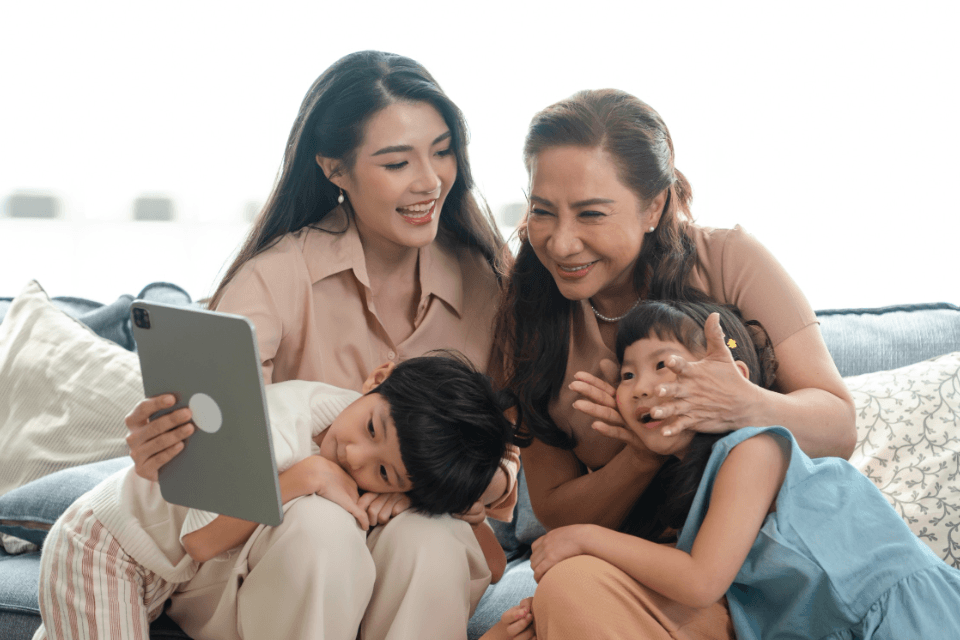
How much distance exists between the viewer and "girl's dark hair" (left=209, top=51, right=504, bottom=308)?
5.30 ft

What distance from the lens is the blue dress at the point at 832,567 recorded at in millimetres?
1125

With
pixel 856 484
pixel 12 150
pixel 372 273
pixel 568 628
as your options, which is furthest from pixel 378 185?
pixel 12 150

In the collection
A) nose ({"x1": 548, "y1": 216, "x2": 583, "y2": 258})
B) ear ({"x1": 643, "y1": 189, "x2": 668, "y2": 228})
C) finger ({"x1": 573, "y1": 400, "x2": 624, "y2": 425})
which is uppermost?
ear ({"x1": 643, "y1": 189, "x2": 668, "y2": 228})

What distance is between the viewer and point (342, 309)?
1.71m

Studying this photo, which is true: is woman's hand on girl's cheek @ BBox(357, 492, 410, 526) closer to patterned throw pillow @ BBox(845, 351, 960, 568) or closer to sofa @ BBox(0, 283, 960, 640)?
sofa @ BBox(0, 283, 960, 640)

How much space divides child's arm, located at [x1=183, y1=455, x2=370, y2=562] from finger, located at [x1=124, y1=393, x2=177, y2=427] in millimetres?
213

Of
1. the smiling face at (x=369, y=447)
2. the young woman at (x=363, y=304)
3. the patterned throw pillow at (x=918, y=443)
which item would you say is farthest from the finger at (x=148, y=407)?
the patterned throw pillow at (x=918, y=443)

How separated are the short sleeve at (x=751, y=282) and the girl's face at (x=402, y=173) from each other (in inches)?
22.8

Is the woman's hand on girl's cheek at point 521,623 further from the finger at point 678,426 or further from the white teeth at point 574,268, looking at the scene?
the white teeth at point 574,268

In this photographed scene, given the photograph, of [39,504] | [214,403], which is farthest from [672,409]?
[39,504]

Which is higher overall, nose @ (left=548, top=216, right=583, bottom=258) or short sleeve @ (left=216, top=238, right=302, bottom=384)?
nose @ (left=548, top=216, right=583, bottom=258)

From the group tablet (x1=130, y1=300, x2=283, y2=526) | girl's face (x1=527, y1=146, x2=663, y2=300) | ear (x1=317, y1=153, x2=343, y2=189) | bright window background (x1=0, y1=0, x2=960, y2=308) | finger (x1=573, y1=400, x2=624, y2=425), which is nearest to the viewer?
tablet (x1=130, y1=300, x2=283, y2=526)

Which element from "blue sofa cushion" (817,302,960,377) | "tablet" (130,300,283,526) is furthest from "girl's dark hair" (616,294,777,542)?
"tablet" (130,300,283,526)

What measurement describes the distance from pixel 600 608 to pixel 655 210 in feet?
2.67
